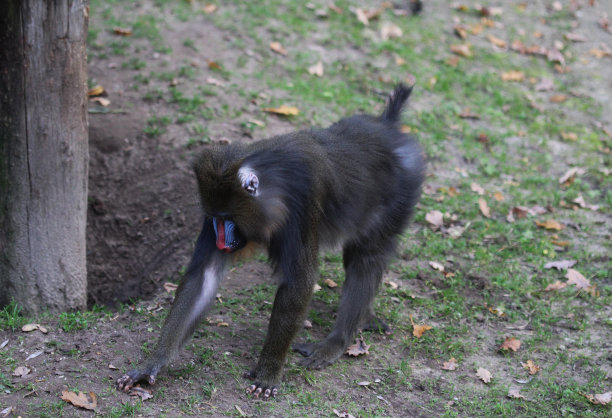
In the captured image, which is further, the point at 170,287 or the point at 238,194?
the point at 170,287

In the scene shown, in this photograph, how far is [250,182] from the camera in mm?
3559

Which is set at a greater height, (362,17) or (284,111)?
(362,17)

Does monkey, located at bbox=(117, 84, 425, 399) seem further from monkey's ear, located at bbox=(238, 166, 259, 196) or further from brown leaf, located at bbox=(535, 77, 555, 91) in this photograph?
brown leaf, located at bbox=(535, 77, 555, 91)

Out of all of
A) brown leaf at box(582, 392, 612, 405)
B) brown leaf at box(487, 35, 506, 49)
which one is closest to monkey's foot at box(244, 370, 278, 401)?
brown leaf at box(582, 392, 612, 405)

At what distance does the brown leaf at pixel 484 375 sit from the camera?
424 cm

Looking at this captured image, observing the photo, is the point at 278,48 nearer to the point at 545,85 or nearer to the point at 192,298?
the point at 545,85

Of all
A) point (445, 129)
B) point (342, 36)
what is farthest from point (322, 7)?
point (445, 129)

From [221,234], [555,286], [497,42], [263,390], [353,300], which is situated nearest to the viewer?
[221,234]

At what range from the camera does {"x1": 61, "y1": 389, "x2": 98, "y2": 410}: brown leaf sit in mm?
3482

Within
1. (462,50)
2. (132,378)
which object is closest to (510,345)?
(132,378)

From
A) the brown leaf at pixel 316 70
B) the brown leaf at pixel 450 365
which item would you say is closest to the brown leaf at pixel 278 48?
the brown leaf at pixel 316 70

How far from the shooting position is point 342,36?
8250 millimetres

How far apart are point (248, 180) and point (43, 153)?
1515mm

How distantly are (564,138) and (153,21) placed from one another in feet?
15.4
